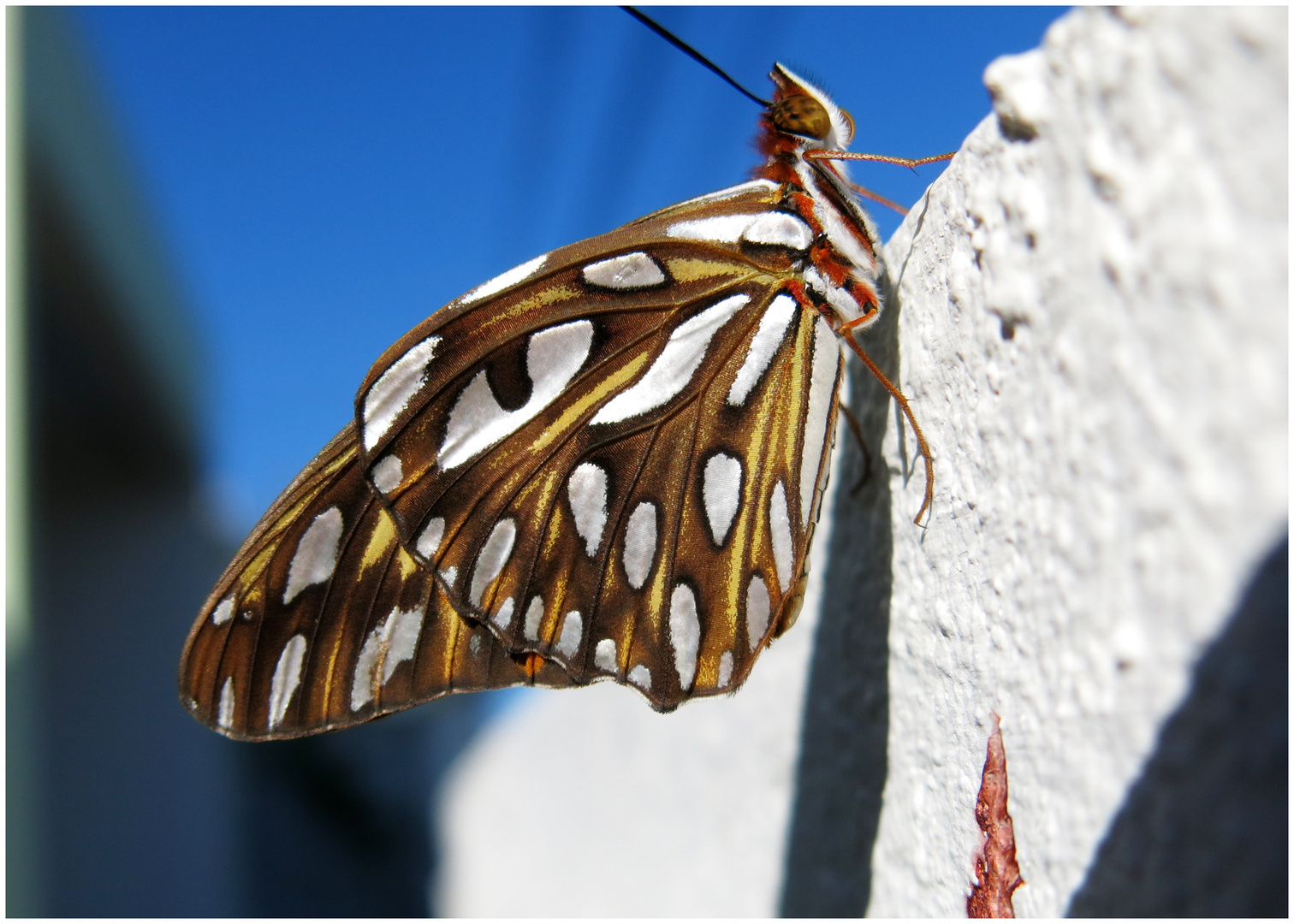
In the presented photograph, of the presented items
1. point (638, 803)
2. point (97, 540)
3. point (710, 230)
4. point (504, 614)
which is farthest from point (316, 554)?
point (97, 540)

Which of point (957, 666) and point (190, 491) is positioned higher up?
point (190, 491)

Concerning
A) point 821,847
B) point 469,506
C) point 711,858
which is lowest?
point 711,858

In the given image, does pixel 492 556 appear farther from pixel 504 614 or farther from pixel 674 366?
pixel 674 366

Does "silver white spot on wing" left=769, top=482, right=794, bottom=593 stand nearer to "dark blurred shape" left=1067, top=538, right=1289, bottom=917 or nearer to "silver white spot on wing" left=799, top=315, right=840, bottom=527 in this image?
"silver white spot on wing" left=799, top=315, right=840, bottom=527

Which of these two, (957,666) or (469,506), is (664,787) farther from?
(957,666)

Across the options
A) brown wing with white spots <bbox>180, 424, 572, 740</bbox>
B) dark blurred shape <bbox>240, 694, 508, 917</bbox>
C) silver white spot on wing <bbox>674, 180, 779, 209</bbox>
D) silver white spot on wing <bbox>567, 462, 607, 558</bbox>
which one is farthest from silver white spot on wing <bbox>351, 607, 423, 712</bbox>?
dark blurred shape <bbox>240, 694, 508, 917</bbox>

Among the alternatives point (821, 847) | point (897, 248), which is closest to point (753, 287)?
point (897, 248)
